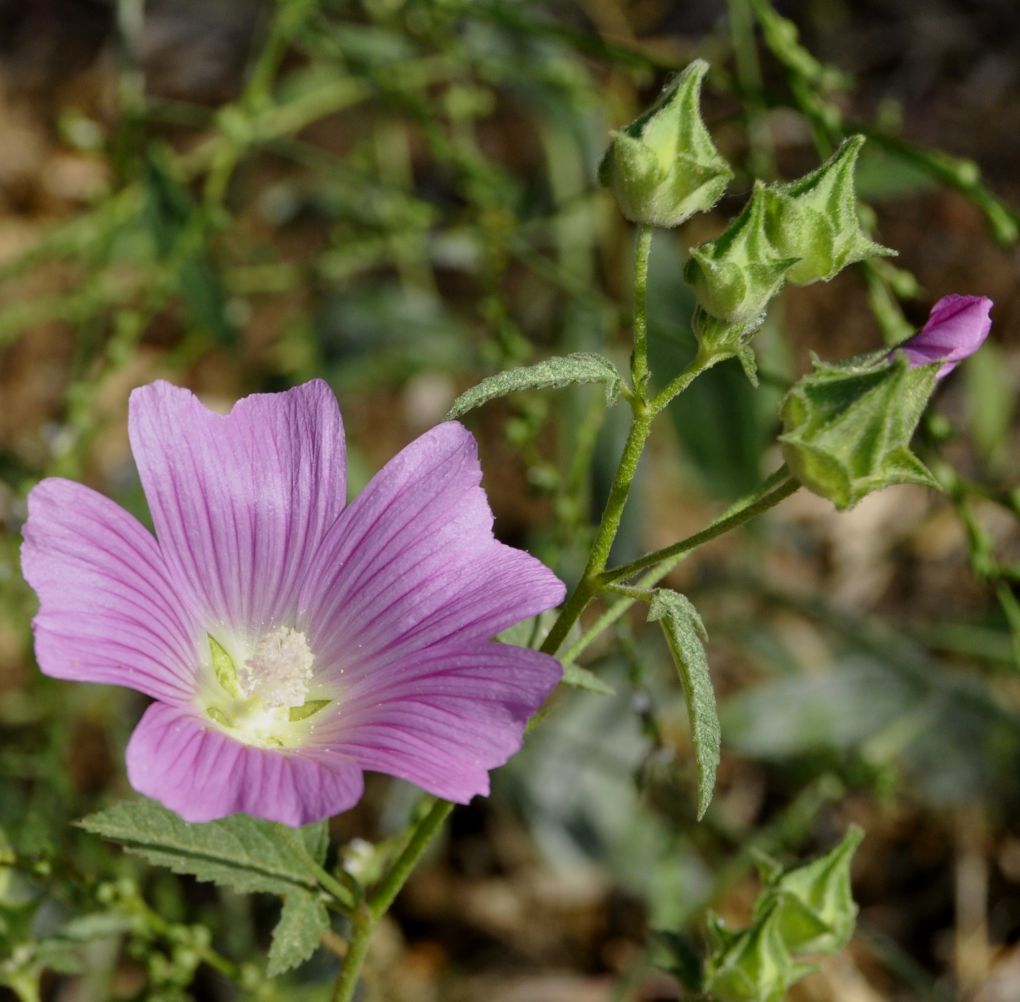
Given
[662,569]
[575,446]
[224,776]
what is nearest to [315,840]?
[224,776]

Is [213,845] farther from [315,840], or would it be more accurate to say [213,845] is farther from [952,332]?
[952,332]

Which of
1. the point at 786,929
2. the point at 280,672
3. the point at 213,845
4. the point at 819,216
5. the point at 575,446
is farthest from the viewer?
the point at 575,446

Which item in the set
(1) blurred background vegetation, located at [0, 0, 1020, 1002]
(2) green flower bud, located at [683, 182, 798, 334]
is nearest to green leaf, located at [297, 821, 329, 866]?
(1) blurred background vegetation, located at [0, 0, 1020, 1002]

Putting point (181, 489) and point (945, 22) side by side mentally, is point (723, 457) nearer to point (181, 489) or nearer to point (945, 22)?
point (181, 489)

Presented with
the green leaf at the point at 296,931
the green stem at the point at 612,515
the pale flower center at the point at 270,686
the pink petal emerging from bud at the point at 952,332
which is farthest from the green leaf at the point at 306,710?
the pink petal emerging from bud at the point at 952,332

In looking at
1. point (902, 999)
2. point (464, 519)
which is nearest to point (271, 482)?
point (464, 519)

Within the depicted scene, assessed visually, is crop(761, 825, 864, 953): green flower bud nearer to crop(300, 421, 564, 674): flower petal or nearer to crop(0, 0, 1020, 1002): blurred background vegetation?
crop(0, 0, 1020, 1002): blurred background vegetation
